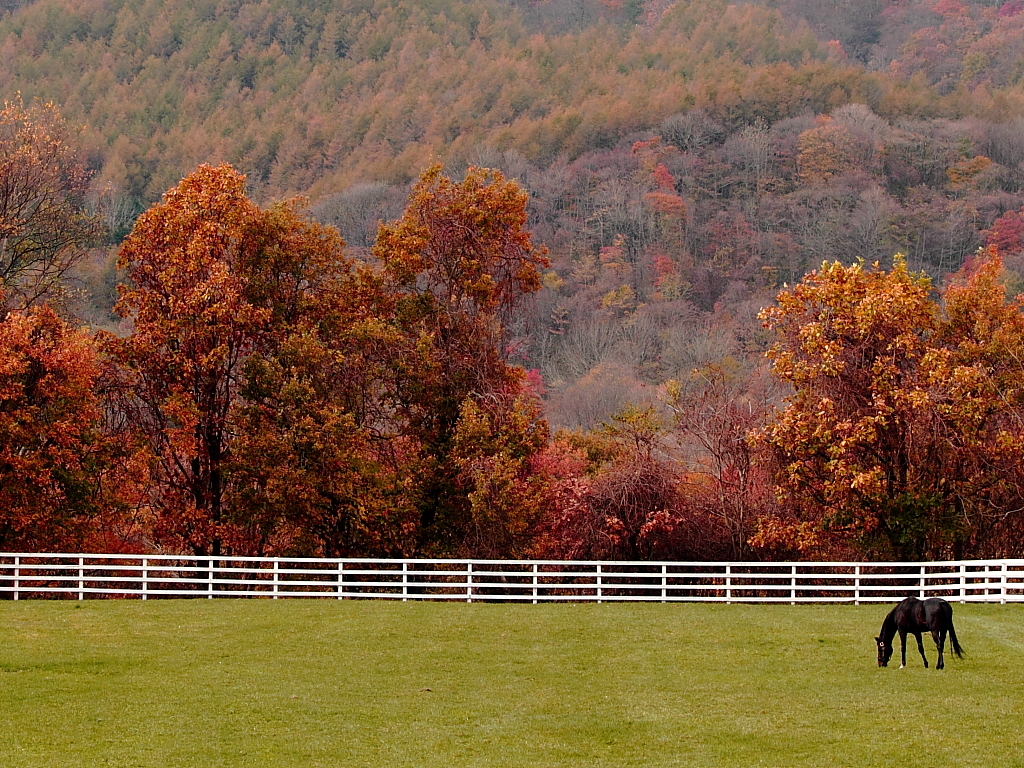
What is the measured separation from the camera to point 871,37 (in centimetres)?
19462

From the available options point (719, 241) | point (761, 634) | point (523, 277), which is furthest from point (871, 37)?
point (761, 634)

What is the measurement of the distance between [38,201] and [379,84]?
159 m

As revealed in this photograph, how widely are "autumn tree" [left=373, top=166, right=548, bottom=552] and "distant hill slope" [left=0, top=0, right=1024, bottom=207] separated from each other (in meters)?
111

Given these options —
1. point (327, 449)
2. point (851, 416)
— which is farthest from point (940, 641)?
point (327, 449)

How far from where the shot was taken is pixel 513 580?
1174 inches

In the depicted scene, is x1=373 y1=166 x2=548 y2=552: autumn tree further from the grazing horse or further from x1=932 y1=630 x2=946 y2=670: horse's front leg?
x1=932 y1=630 x2=946 y2=670: horse's front leg

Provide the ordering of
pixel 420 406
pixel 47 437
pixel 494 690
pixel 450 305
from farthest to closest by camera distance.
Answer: pixel 450 305 < pixel 420 406 < pixel 47 437 < pixel 494 690

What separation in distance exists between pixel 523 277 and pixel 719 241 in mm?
95191

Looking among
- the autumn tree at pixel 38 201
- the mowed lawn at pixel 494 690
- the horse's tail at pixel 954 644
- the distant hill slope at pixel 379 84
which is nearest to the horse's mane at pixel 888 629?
the mowed lawn at pixel 494 690

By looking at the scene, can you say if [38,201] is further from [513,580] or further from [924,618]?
[924,618]

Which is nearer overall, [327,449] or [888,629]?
[888,629]

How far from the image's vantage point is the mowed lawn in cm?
1201

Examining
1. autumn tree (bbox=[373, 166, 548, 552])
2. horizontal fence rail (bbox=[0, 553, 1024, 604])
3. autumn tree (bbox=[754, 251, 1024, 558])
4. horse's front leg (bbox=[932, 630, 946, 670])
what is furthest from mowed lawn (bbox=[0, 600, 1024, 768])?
autumn tree (bbox=[373, 166, 548, 552])

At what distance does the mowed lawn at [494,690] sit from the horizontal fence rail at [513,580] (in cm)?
223
